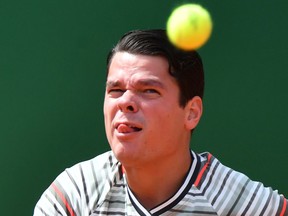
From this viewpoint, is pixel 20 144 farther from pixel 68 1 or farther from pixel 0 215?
pixel 68 1

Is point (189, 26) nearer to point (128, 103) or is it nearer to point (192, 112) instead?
point (192, 112)

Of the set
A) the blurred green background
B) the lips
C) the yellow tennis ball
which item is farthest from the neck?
the blurred green background

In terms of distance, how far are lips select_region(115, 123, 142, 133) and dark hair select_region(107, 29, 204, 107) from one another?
18 cm

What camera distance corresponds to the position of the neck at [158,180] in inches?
→ 80.5

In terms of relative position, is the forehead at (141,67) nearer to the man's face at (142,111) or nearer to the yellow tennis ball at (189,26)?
the man's face at (142,111)

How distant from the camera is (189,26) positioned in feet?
7.41

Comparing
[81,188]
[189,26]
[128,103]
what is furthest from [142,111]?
[189,26]

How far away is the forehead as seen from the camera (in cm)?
197

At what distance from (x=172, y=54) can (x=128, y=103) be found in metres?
0.22

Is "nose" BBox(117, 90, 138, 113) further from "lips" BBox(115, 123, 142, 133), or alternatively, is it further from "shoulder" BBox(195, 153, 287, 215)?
"shoulder" BBox(195, 153, 287, 215)

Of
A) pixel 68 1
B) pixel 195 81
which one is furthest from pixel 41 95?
pixel 195 81

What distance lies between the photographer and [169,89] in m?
1.98

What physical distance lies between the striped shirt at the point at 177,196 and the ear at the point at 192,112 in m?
0.12

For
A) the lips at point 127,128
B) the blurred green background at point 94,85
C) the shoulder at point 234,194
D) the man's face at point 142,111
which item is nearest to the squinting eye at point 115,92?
the man's face at point 142,111
